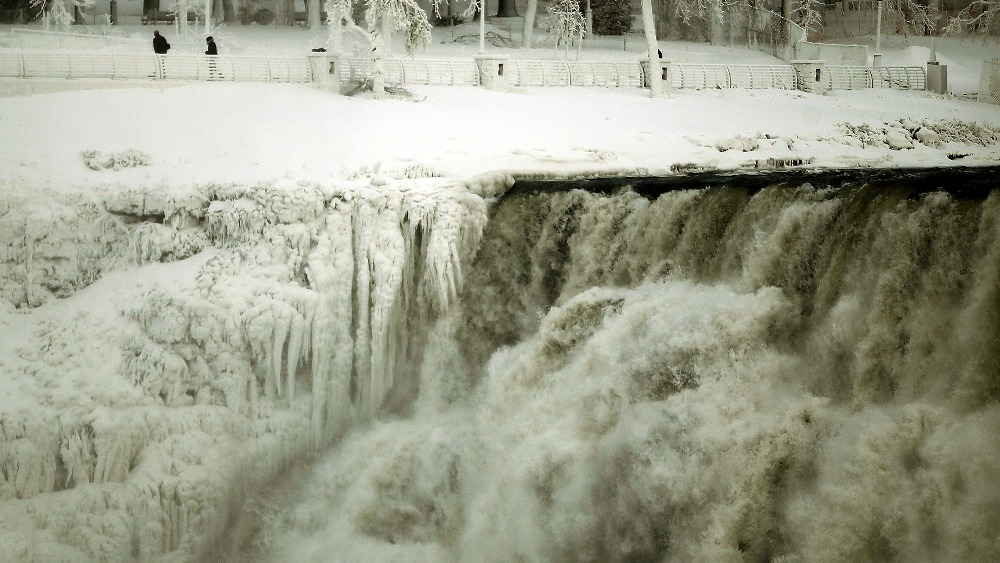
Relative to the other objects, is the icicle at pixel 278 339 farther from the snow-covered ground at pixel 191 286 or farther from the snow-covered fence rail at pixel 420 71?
the snow-covered fence rail at pixel 420 71

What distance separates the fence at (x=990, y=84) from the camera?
24109 millimetres

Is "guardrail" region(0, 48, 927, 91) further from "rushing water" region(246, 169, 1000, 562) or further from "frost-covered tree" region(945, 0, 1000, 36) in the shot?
"rushing water" region(246, 169, 1000, 562)

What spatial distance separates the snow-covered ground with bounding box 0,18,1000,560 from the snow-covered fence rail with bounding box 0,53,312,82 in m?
1.38

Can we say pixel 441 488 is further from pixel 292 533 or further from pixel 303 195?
pixel 303 195

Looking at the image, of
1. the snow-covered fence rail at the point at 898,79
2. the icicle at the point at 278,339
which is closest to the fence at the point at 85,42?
the icicle at the point at 278,339

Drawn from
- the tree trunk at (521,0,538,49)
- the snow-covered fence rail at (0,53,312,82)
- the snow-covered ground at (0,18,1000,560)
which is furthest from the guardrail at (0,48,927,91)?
the tree trunk at (521,0,538,49)

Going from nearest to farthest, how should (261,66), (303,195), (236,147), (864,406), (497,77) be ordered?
(864,406)
(303,195)
(236,147)
(261,66)
(497,77)

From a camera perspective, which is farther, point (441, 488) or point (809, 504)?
point (441, 488)

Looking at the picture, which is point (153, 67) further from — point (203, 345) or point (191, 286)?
point (203, 345)

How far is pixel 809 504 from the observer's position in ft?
27.9

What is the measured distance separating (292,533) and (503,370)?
10.1 feet

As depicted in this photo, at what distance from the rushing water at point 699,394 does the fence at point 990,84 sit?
37.9 ft

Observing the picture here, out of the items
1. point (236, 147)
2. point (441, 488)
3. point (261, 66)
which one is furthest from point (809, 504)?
point (261, 66)

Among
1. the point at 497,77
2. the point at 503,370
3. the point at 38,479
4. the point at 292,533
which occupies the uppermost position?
the point at 497,77
